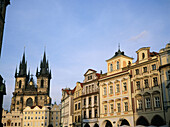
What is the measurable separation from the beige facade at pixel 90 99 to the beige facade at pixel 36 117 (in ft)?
151

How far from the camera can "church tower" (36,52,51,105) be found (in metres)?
114

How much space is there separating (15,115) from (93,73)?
187ft

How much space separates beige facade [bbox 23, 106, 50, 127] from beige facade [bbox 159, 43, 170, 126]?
216 feet

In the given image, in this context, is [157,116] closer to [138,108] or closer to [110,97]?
[138,108]

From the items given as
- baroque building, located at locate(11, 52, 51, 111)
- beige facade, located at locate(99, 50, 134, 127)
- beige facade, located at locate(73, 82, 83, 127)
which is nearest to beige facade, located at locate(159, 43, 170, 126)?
beige facade, located at locate(99, 50, 134, 127)

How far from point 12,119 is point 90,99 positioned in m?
56.0

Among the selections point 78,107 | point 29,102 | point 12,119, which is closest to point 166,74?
point 78,107

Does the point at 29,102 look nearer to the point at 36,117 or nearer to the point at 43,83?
the point at 43,83

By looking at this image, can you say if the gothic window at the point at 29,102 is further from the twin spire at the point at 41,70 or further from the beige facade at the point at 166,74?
the beige facade at the point at 166,74

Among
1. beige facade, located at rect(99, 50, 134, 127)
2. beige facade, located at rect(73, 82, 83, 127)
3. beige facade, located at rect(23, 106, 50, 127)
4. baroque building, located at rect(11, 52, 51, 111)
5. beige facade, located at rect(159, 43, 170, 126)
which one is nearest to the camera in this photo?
beige facade, located at rect(159, 43, 170, 126)

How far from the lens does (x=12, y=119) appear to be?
90438mm

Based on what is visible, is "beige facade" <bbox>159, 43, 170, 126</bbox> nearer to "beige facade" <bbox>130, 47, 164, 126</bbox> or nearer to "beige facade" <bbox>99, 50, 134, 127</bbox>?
"beige facade" <bbox>130, 47, 164, 126</bbox>

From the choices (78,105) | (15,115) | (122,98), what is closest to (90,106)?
(78,105)

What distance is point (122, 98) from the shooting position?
3869 cm
